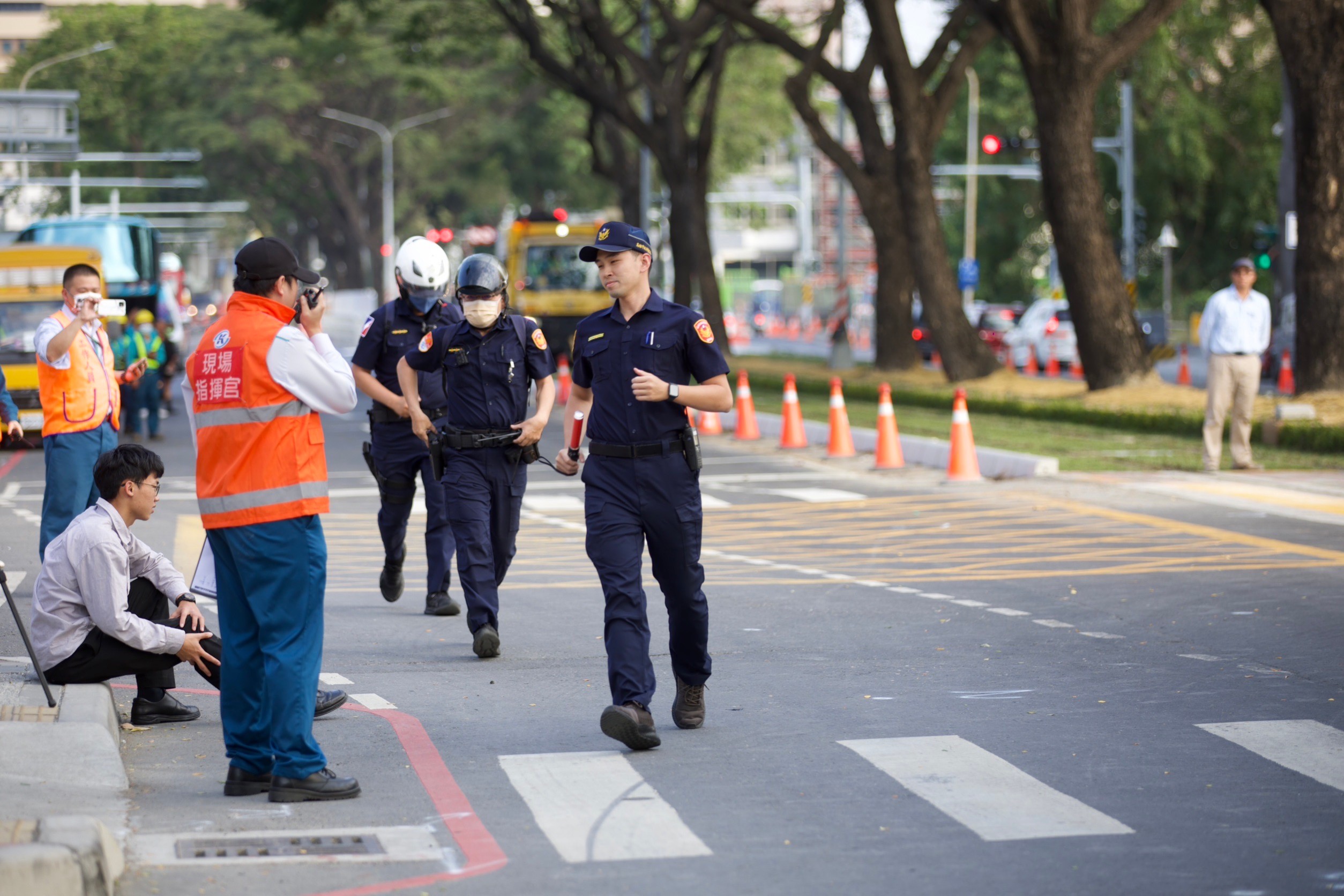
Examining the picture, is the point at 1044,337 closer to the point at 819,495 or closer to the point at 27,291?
the point at 27,291

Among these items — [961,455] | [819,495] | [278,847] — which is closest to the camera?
[278,847]

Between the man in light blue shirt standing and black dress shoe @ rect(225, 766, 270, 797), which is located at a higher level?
the man in light blue shirt standing

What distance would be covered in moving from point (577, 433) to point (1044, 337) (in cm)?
3543

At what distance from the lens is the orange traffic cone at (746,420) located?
938 inches

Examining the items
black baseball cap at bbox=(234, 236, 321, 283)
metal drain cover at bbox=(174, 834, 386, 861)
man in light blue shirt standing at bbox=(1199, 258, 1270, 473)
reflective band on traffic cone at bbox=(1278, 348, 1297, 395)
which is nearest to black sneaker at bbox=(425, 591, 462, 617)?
black baseball cap at bbox=(234, 236, 321, 283)

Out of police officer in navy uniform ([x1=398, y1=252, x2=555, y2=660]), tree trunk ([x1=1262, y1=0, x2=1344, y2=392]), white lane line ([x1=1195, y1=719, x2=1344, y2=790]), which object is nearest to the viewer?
white lane line ([x1=1195, y1=719, x2=1344, y2=790])

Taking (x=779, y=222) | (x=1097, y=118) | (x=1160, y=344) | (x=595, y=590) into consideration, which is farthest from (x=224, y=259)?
(x=595, y=590)

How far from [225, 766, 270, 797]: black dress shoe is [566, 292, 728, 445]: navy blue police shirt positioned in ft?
6.09

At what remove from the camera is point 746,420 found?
23922 millimetres

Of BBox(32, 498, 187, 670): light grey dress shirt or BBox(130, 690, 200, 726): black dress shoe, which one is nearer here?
BBox(32, 498, 187, 670): light grey dress shirt

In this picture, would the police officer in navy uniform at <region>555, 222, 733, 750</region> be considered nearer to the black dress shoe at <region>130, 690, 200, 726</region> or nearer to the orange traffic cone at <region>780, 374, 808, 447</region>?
the black dress shoe at <region>130, 690, 200, 726</region>

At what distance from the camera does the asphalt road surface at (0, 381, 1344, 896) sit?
221 inches

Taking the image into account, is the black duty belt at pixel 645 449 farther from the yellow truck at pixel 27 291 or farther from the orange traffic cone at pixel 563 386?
the orange traffic cone at pixel 563 386

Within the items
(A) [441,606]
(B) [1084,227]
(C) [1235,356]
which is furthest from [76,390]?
(B) [1084,227]
